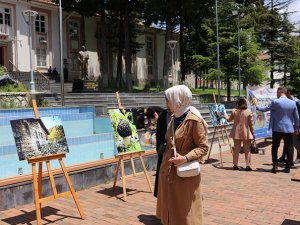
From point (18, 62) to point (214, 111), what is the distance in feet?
73.6

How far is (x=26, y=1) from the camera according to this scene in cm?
2905

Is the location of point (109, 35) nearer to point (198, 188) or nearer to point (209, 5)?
point (209, 5)

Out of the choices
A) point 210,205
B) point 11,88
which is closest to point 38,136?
point 210,205

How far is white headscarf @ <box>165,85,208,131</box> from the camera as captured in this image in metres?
3.74

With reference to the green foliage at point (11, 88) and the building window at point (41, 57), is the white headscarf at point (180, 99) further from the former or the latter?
the building window at point (41, 57)

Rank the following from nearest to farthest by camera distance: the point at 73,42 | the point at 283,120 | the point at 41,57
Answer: the point at 283,120 → the point at 41,57 → the point at 73,42

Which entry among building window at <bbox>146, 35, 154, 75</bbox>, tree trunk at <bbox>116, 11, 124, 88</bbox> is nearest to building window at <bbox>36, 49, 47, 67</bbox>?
tree trunk at <bbox>116, 11, 124, 88</bbox>

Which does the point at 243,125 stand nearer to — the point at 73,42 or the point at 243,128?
the point at 243,128

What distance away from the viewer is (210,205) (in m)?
6.04

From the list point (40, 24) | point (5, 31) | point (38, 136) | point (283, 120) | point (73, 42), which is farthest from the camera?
point (73, 42)

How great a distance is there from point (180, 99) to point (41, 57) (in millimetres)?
28747

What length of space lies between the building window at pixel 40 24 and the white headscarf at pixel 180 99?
2884cm

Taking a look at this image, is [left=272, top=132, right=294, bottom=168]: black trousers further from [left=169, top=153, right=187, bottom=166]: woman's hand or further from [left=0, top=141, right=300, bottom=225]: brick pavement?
[left=169, top=153, right=187, bottom=166]: woman's hand

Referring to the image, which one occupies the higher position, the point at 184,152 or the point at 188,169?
the point at 184,152
